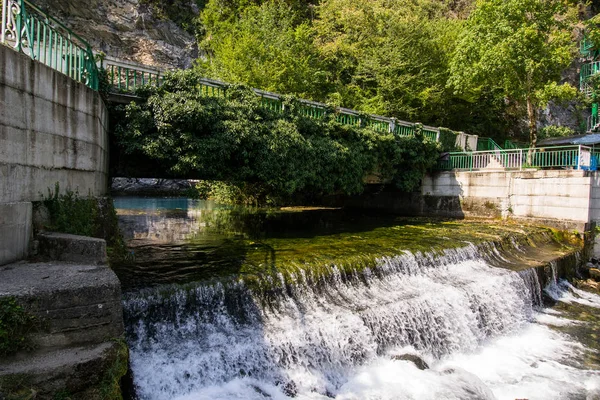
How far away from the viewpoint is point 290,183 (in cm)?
1323

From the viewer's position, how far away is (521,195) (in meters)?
17.8

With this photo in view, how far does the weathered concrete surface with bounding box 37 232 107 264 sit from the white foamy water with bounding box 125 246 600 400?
43.8 inches

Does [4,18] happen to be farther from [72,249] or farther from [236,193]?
[236,193]

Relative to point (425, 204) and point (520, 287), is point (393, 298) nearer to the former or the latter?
point (520, 287)

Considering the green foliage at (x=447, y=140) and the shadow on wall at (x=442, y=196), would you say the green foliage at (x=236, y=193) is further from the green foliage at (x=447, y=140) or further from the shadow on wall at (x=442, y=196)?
the green foliage at (x=447, y=140)

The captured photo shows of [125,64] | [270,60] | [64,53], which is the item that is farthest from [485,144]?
[64,53]

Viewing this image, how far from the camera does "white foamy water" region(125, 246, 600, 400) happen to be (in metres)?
6.53

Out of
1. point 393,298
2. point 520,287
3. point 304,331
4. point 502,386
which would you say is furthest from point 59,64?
point 520,287

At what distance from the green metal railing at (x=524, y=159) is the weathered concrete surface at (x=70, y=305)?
1858 cm

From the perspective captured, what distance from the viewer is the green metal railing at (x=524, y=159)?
52.7 feet

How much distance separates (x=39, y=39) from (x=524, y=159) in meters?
20.6

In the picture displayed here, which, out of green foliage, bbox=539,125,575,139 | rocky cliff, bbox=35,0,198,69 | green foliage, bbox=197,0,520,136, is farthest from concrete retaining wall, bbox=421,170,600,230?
rocky cliff, bbox=35,0,198,69

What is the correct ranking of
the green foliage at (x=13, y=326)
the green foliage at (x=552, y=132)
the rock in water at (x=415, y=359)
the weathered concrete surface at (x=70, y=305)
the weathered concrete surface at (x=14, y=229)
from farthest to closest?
the green foliage at (x=552, y=132), the rock in water at (x=415, y=359), the weathered concrete surface at (x=14, y=229), the weathered concrete surface at (x=70, y=305), the green foliage at (x=13, y=326)

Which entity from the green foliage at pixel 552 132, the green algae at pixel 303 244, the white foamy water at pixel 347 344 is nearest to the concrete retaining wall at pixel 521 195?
the green algae at pixel 303 244
